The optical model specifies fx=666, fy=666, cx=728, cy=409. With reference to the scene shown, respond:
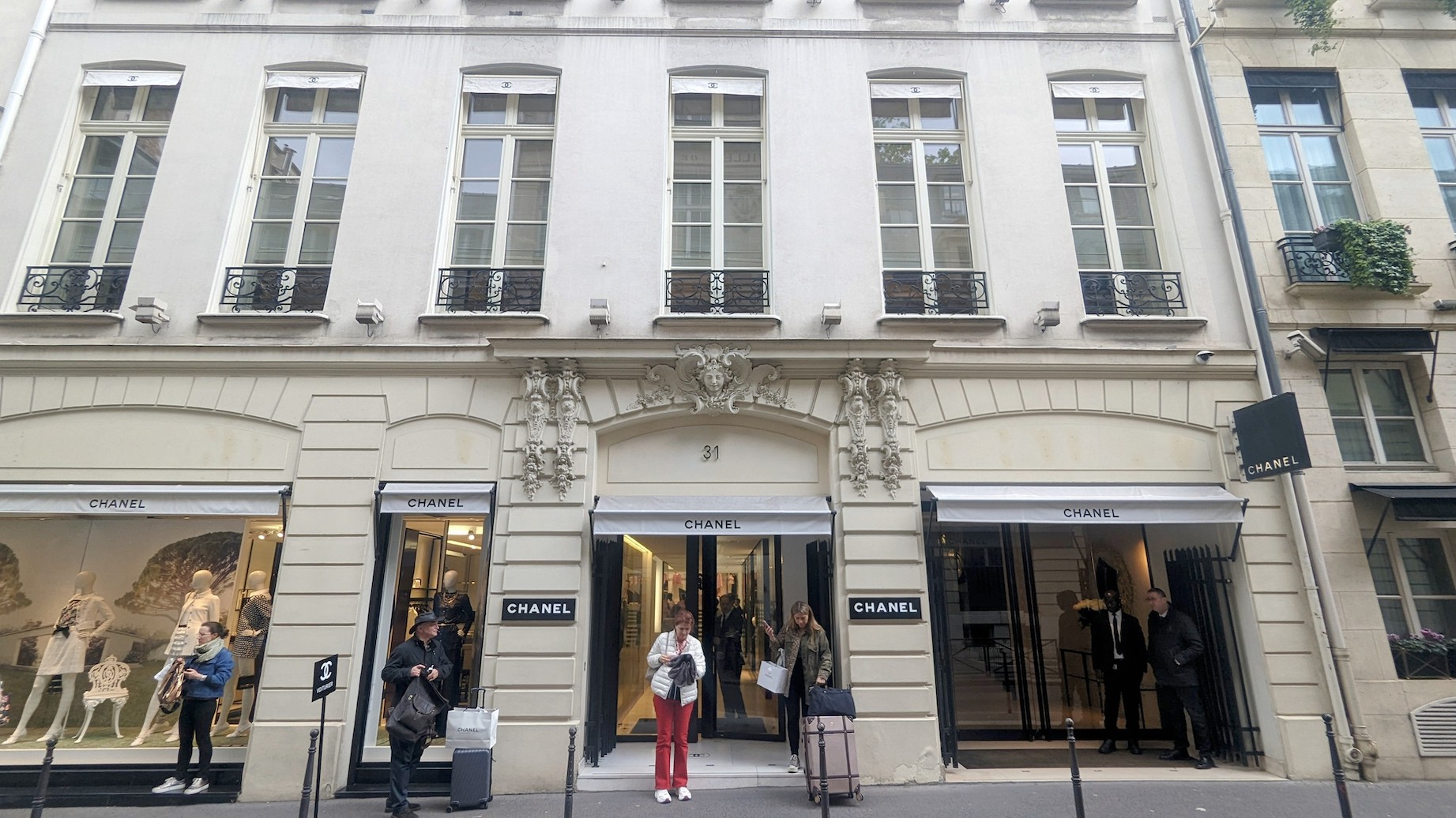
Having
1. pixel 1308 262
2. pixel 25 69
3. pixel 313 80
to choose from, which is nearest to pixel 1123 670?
pixel 1308 262

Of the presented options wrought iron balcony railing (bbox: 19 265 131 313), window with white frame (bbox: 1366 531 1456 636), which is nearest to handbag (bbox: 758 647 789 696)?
window with white frame (bbox: 1366 531 1456 636)

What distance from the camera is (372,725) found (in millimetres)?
7770

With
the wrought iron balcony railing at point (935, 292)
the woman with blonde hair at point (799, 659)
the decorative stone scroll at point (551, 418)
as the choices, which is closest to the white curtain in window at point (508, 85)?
the decorative stone scroll at point (551, 418)

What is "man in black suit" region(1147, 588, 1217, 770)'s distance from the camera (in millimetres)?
7895

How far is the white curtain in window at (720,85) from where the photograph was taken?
962cm

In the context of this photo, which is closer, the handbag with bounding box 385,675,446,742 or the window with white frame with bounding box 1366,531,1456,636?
the handbag with bounding box 385,675,446,742

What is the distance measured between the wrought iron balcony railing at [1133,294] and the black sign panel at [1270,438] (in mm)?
1633

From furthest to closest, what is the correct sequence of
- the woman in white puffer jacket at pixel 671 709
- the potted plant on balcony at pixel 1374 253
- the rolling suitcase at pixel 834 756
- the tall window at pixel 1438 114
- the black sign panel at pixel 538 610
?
1. the tall window at pixel 1438 114
2. the potted plant on balcony at pixel 1374 253
3. the black sign panel at pixel 538 610
4. the woman in white puffer jacket at pixel 671 709
5. the rolling suitcase at pixel 834 756

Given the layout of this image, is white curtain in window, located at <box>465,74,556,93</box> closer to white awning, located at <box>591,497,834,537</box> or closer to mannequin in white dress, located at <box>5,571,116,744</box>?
white awning, located at <box>591,497,834,537</box>

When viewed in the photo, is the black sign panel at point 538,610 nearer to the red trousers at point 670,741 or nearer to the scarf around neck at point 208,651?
the red trousers at point 670,741

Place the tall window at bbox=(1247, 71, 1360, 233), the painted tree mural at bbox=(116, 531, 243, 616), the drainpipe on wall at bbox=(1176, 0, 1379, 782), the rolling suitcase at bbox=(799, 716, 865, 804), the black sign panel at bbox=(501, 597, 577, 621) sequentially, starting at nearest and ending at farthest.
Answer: the rolling suitcase at bbox=(799, 716, 865, 804)
the drainpipe on wall at bbox=(1176, 0, 1379, 782)
the black sign panel at bbox=(501, 597, 577, 621)
the painted tree mural at bbox=(116, 531, 243, 616)
the tall window at bbox=(1247, 71, 1360, 233)

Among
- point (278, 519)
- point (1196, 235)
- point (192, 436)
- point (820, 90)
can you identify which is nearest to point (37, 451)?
point (192, 436)

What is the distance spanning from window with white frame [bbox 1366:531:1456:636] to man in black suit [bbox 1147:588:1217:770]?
2.25 metres

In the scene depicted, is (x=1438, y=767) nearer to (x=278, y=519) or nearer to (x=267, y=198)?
(x=278, y=519)
